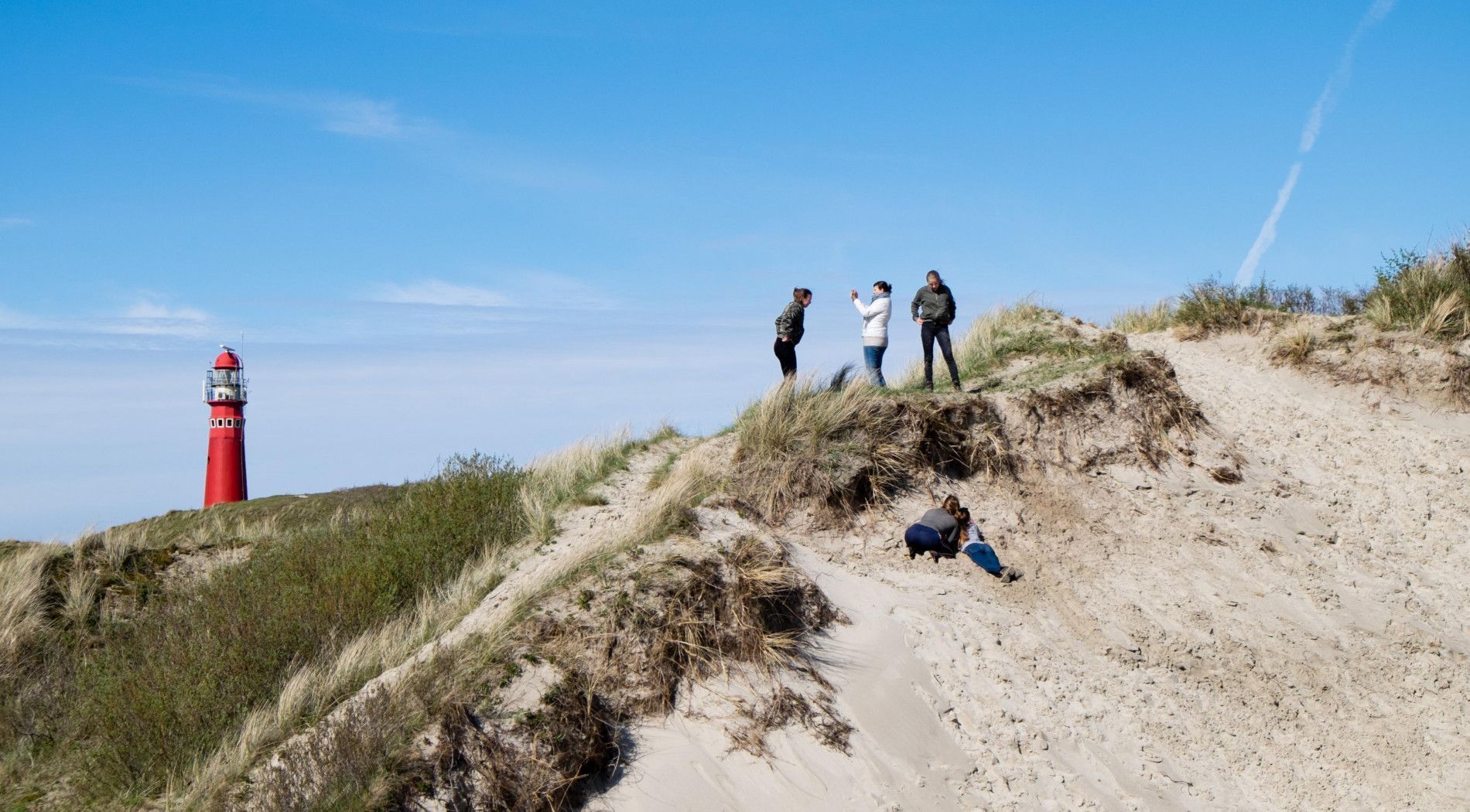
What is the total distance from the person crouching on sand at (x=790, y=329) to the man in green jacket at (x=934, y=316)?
1485 mm

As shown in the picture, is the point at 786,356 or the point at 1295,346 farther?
the point at 1295,346

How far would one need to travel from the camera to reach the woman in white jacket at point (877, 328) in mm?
14691

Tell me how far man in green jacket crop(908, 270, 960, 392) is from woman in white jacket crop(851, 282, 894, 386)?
0.39 m

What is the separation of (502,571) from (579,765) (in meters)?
3.52

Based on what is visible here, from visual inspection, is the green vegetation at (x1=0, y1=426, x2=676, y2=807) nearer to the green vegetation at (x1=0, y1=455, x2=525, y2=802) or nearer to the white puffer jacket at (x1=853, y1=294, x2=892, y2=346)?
the green vegetation at (x1=0, y1=455, x2=525, y2=802)

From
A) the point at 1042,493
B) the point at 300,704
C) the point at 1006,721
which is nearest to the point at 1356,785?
the point at 1006,721

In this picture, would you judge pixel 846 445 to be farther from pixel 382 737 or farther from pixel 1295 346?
pixel 1295 346

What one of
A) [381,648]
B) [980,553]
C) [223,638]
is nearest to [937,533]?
[980,553]

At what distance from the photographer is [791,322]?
14625 mm

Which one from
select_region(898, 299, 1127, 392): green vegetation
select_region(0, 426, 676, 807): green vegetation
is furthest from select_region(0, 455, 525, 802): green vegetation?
select_region(898, 299, 1127, 392): green vegetation

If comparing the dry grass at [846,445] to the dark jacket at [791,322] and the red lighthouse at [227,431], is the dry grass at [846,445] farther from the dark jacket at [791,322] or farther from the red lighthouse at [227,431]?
the red lighthouse at [227,431]

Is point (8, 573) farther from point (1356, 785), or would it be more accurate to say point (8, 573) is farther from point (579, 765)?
point (1356, 785)

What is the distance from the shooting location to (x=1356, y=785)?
10.5 m

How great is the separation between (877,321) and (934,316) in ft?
2.49
